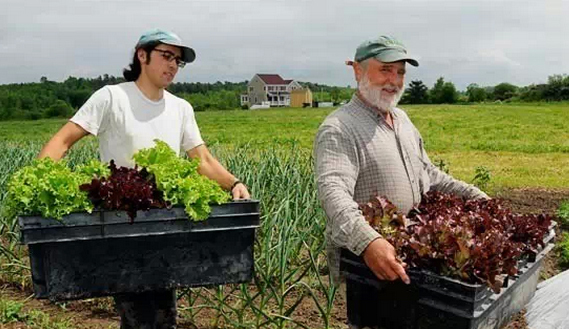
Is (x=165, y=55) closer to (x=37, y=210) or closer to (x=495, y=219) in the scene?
(x=37, y=210)

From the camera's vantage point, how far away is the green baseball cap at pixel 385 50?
92.1 inches

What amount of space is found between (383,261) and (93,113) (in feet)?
4.57

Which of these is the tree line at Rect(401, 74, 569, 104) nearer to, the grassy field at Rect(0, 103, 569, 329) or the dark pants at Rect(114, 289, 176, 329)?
the grassy field at Rect(0, 103, 569, 329)

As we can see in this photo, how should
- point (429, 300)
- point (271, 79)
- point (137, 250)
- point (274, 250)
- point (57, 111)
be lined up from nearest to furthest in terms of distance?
point (429, 300)
point (137, 250)
point (274, 250)
point (57, 111)
point (271, 79)

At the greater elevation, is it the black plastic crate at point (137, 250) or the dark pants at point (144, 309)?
the black plastic crate at point (137, 250)

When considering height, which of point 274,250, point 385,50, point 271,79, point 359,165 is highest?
point 271,79

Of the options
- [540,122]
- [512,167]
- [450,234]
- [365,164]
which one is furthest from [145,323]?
[540,122]

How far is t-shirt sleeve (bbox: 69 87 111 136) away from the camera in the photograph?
2.53 metres

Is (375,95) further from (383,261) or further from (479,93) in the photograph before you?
(479,93)

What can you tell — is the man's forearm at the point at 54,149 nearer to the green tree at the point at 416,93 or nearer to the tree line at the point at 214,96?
the tree line at the point at 214,96

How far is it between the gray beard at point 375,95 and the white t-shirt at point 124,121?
0.87 meters

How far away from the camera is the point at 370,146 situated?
2.40 meters

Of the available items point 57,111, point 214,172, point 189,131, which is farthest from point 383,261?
point 57,111

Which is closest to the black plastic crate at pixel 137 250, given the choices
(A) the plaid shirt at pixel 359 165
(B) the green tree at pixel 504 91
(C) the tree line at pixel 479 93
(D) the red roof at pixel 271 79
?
(A) the plaid shirt at pixel 359 165
